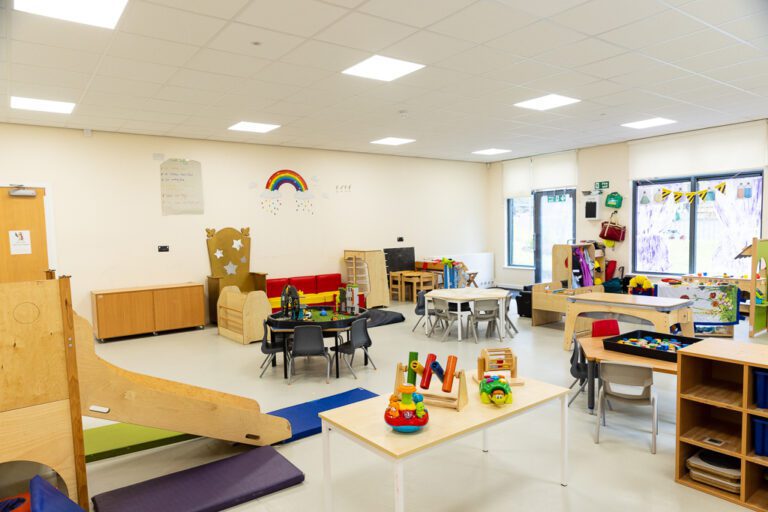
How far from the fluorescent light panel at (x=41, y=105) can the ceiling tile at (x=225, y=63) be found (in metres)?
2.37

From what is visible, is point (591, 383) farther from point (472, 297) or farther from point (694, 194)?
point (694, 194)

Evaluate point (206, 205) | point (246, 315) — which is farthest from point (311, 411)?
point (206, 205)

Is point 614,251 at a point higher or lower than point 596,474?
higher

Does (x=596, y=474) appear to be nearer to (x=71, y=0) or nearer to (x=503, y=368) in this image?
(x=503, y=368)

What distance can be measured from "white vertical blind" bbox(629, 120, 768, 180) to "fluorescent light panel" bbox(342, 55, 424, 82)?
6.59 meters

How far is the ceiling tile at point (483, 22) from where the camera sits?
12.4 ft

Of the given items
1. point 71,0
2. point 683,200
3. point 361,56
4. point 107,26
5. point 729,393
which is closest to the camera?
point 729,393

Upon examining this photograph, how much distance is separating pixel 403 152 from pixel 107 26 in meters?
7.53

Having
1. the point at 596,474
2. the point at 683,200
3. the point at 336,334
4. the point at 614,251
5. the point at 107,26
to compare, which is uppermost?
the point at 107,26

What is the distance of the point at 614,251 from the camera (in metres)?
10.5

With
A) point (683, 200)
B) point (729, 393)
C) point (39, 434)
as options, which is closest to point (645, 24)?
point (729, 393)

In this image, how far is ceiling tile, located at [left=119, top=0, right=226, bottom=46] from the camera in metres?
3.63

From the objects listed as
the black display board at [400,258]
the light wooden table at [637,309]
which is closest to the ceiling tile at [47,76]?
the light wooden table at [637,309]

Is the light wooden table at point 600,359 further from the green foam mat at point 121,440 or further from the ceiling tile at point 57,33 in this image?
the ceiling tile at point 57,33
